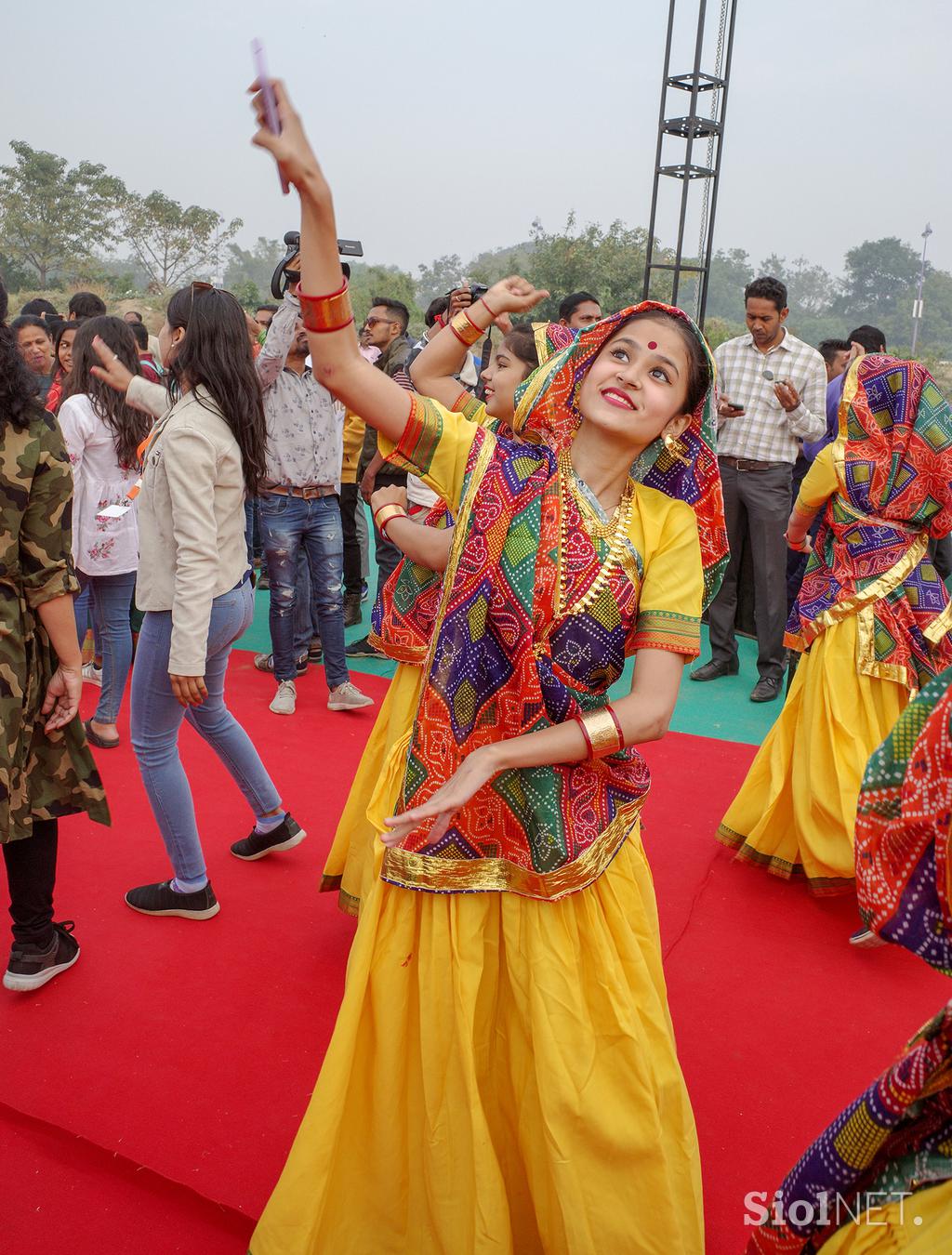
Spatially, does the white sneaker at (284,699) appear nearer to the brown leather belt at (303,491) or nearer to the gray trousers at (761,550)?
the brown leather belt at (303,491)

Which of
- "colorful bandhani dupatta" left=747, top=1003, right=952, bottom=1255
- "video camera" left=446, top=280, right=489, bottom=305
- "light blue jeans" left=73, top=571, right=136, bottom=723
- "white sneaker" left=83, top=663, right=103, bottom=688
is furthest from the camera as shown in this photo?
"white sneaker" left=83, top=663, right=103, bottom=688

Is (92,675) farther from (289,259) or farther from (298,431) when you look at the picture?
(289,259)

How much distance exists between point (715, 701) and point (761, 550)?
999 mm

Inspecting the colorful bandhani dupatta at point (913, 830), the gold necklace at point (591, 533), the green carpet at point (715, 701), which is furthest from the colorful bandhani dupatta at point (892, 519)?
the colorful bandhani dupatta at point (913, 830)

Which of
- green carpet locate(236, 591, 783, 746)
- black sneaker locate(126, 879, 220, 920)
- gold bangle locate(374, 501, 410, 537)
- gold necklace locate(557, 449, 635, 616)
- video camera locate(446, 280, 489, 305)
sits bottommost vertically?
green carpet locate(236, 591, 783, 746)

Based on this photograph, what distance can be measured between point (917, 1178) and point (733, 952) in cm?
195

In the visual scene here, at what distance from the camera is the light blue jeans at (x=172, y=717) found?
2.87 meters

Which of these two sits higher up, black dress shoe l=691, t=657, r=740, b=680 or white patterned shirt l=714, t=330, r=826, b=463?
white patterned shirt l=714, t=330, r=826, b=463

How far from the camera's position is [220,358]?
9.65ft

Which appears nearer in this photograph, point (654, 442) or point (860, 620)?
point (654, 442)

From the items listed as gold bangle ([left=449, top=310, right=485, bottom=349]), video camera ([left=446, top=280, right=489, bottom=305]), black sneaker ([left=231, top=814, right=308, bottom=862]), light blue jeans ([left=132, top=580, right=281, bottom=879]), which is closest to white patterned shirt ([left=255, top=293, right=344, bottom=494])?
video camera ([left=446, top=280, right=489, bottom=305])

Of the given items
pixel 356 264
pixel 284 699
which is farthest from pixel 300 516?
pixel 356 264

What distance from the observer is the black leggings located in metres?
2.61

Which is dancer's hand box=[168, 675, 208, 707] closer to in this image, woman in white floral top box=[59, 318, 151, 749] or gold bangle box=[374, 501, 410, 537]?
gold bangle box=[374, 501, 410, 537]
